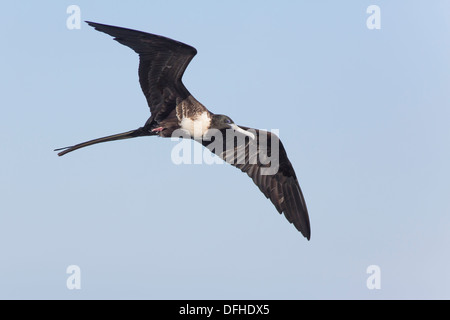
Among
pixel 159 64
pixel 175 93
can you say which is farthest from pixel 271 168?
pixel 159 64

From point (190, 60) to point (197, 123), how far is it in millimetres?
816

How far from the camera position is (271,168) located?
417 inches

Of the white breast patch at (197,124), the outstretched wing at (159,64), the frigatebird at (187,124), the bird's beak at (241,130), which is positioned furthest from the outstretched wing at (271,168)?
the outstretched wing at (159,64)

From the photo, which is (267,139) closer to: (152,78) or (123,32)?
(152,78)

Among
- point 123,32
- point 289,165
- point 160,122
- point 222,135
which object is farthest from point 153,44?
point 289,165

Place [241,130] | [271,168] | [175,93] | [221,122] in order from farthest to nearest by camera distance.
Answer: [271,168] < [241,130] < [221,122] < [175,93]

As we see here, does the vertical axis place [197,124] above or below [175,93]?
below

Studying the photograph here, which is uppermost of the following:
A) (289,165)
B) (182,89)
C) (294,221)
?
(182,89)

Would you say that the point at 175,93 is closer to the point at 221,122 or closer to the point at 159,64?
the point at 159,64

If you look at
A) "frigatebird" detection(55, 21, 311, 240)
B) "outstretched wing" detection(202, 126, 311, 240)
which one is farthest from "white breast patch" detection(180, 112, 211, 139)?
"outstretched wing" detection(202, 126, 311, 240)

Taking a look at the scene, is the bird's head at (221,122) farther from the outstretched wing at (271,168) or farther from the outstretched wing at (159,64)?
the outstretched wing at (271,168)

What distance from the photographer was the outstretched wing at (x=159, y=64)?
8922 mm

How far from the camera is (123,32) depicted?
29.1 feet

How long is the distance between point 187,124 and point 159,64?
81 centimetres
